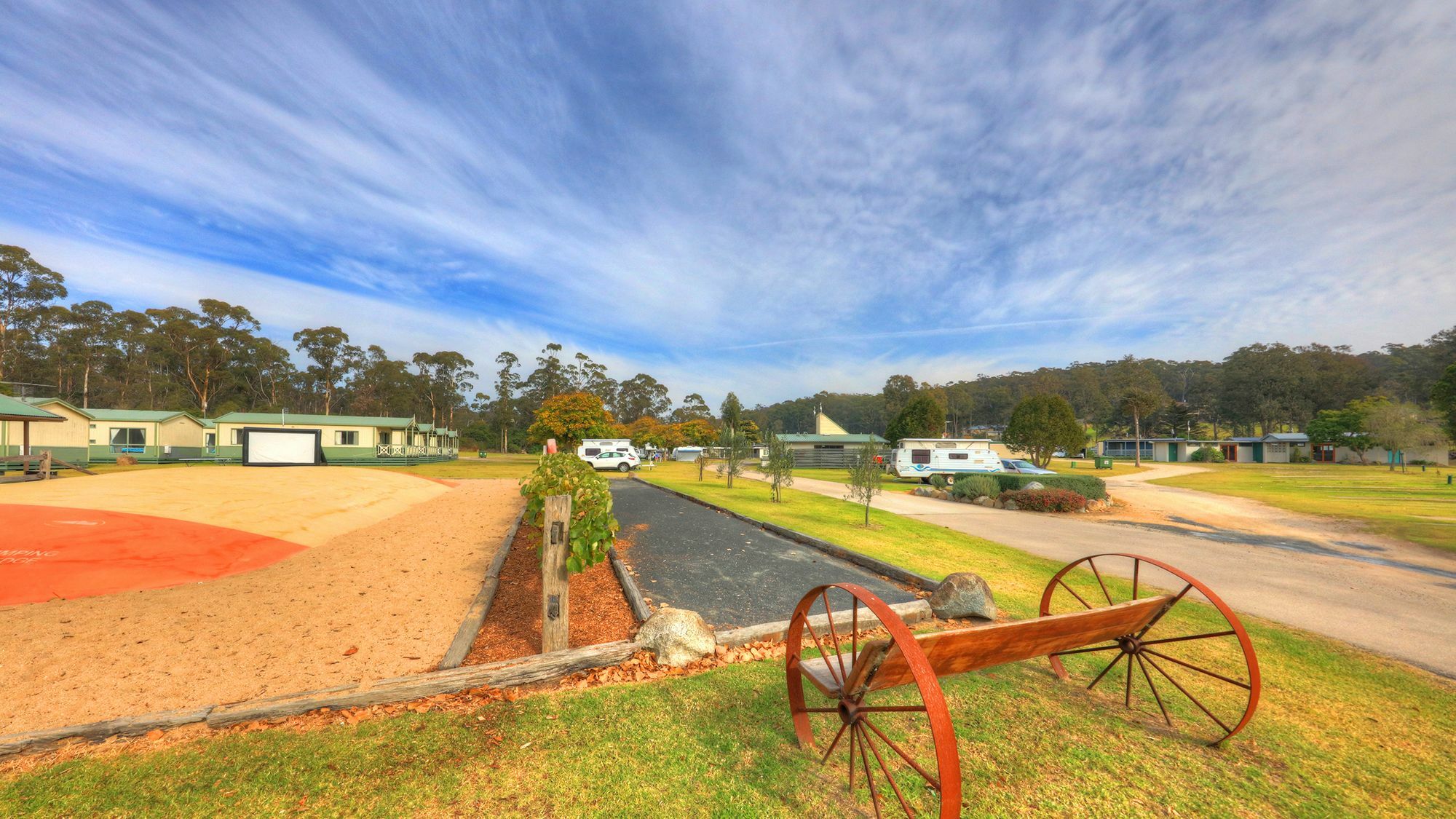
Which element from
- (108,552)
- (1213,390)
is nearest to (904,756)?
(108,552)

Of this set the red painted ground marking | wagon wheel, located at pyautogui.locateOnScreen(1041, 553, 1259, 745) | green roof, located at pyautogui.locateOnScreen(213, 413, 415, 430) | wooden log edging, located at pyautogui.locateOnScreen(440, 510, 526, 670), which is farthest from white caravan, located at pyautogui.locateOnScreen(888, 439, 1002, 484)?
green roof, located at pyautogui.locateOnScreen(213, 413, 415, 430)

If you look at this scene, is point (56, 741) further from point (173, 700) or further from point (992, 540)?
point (992, 540)

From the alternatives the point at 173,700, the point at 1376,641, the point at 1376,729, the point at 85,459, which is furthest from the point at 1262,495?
the point at 85,459

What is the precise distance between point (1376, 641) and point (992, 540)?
6052 millimetres

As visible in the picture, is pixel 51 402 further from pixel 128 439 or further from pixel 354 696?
pixel 354 696

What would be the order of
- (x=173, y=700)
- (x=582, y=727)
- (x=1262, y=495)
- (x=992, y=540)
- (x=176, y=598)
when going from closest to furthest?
(x=582, y=727) → (x=173, y=700) → (x=176, y=598) → (x=992, y=540) → (x=1262, y=495)

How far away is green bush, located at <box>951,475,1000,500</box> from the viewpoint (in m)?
19.2

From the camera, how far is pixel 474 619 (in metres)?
5.21

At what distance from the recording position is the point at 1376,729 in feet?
11.6

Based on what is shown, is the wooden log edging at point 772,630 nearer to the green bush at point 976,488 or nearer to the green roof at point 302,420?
the green bush at point 976,488

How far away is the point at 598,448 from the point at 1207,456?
6095 centimetres

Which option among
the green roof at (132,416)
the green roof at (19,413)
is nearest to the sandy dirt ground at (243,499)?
the green roof at (19,413)

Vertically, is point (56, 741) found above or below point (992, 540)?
above

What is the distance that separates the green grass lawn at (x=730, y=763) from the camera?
2.69 m
